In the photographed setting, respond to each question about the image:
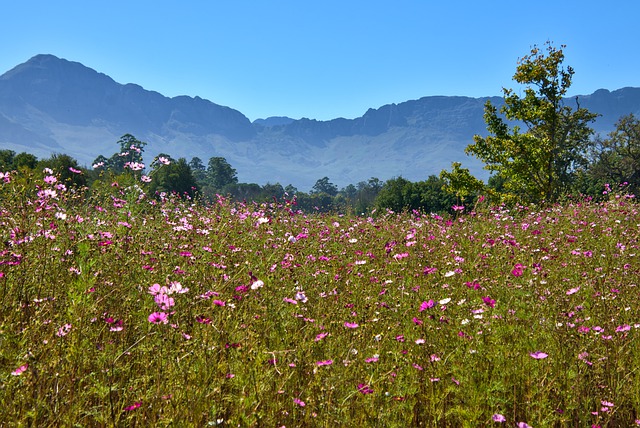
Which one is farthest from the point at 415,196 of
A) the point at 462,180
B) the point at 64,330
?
the point at 64,330

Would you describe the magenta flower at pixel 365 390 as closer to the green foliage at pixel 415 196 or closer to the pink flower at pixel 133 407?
the pink flower at pixel 133 407

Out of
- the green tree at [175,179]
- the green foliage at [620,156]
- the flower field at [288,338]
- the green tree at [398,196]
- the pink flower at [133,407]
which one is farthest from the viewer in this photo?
the green tree at [398,196]

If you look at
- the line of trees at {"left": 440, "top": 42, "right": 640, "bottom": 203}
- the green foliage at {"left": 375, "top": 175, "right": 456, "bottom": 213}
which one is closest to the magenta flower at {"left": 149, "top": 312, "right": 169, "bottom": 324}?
the line of trees at {"left": 440, "top": 42, "right": 640, "bottom": 203}

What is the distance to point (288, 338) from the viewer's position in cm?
314

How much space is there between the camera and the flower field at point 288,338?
2314 mm

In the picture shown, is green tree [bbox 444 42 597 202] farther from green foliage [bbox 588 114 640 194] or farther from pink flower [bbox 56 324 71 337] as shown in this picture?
green foliage [bbox 588 114 640 194]

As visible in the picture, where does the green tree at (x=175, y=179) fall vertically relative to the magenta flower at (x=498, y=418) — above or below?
above

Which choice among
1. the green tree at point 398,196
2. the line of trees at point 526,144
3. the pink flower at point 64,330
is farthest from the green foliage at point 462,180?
the green tree at point 398,196

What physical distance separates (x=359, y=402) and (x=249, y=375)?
598 millimetres

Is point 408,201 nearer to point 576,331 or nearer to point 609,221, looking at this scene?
point 609,221

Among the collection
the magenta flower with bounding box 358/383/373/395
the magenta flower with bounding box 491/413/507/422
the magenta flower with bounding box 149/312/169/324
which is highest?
the magenta flower with bounding box 149/312/169/324

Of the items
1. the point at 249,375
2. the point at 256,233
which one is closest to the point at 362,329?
the point at 249,375

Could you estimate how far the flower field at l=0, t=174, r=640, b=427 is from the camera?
231cm

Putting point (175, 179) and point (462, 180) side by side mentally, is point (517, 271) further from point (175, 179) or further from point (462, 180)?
point (175, 179)
